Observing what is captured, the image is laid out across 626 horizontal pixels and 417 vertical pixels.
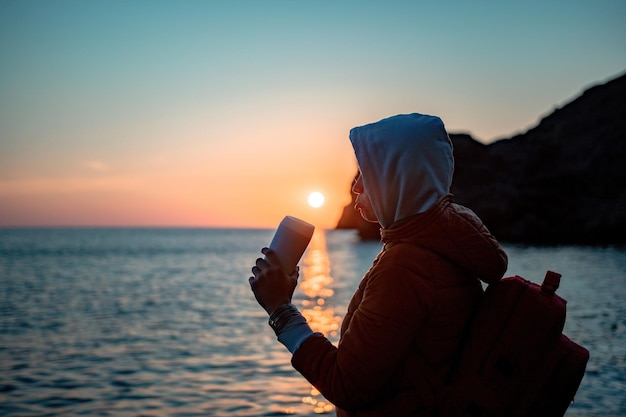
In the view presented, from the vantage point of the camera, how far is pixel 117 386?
10.1m

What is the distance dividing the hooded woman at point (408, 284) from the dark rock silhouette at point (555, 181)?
75.9 metres

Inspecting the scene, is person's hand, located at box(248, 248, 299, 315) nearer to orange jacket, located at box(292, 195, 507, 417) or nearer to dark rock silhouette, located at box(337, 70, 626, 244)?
orange jacket, located at box(292, 195, 507, 417)

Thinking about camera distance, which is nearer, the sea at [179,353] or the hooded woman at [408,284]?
the hooded woman at [408,284]

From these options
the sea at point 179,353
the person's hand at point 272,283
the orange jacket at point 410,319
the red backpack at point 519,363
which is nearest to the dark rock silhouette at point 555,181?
the sea at point 179,353

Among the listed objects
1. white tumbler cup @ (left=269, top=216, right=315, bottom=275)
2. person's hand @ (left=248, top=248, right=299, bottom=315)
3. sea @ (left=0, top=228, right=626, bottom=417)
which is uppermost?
white tumbler cup @ (left=269, top=216, right=315, bottom=275)

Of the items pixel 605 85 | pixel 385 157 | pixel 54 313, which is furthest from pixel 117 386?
pixel 605 85

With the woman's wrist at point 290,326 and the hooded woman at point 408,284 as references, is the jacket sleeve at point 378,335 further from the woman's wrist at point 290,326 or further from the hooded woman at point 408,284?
the woman's wrist at point 290,326

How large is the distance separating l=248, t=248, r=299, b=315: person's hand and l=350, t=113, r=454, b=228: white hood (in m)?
0.46

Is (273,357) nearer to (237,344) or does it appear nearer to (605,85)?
(237,344)

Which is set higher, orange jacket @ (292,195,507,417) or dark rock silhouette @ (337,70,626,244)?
dark rock silhouette @ (337,70,626,244)

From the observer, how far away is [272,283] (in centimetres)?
226

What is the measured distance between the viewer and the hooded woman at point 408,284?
1.94 m

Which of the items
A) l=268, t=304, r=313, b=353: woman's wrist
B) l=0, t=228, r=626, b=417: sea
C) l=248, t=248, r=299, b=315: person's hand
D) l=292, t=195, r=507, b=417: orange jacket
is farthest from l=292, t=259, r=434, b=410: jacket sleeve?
l=0, t=228, r=626, b=417: sea

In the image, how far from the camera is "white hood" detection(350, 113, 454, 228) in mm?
2027
